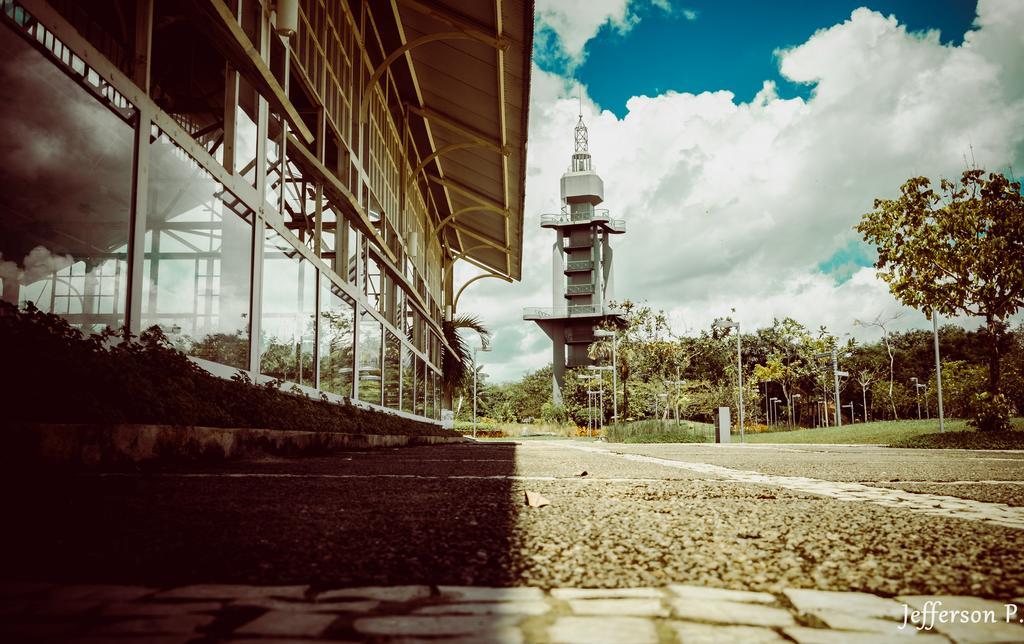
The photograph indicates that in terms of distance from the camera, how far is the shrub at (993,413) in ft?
57.1

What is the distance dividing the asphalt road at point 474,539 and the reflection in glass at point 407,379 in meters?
14.2

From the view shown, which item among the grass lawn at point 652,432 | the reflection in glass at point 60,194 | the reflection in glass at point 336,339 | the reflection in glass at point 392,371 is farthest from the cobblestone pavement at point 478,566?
the grass lawn at point 652,432

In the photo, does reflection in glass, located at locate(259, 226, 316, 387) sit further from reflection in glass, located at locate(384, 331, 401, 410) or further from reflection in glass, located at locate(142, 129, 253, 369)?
reflection in glass, located at locate(384, 331, 401, 410)

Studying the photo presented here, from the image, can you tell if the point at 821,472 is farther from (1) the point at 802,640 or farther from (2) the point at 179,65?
(2) the point at 179,65

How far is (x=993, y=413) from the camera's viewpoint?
1748 cm

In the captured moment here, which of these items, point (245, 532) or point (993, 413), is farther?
point (993, 413)

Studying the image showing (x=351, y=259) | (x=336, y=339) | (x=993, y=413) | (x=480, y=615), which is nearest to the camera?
(x=480, y=615)

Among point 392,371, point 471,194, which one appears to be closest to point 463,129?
point 471,194

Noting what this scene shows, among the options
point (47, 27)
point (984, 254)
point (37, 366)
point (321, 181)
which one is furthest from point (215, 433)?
point (984, 254)

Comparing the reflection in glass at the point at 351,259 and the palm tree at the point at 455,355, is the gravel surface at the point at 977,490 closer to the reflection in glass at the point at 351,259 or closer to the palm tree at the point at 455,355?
the reflection in glass at the point at 351,259

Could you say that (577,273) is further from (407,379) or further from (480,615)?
(480,615)

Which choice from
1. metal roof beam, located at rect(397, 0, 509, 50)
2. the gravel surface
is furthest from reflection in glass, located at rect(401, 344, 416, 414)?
the gravel surface

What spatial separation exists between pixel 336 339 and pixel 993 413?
Answer: 50.8 feet

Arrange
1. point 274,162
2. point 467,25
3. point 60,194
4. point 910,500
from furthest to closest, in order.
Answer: point 467,25, point 274,162, point 60,194, point 910,500
